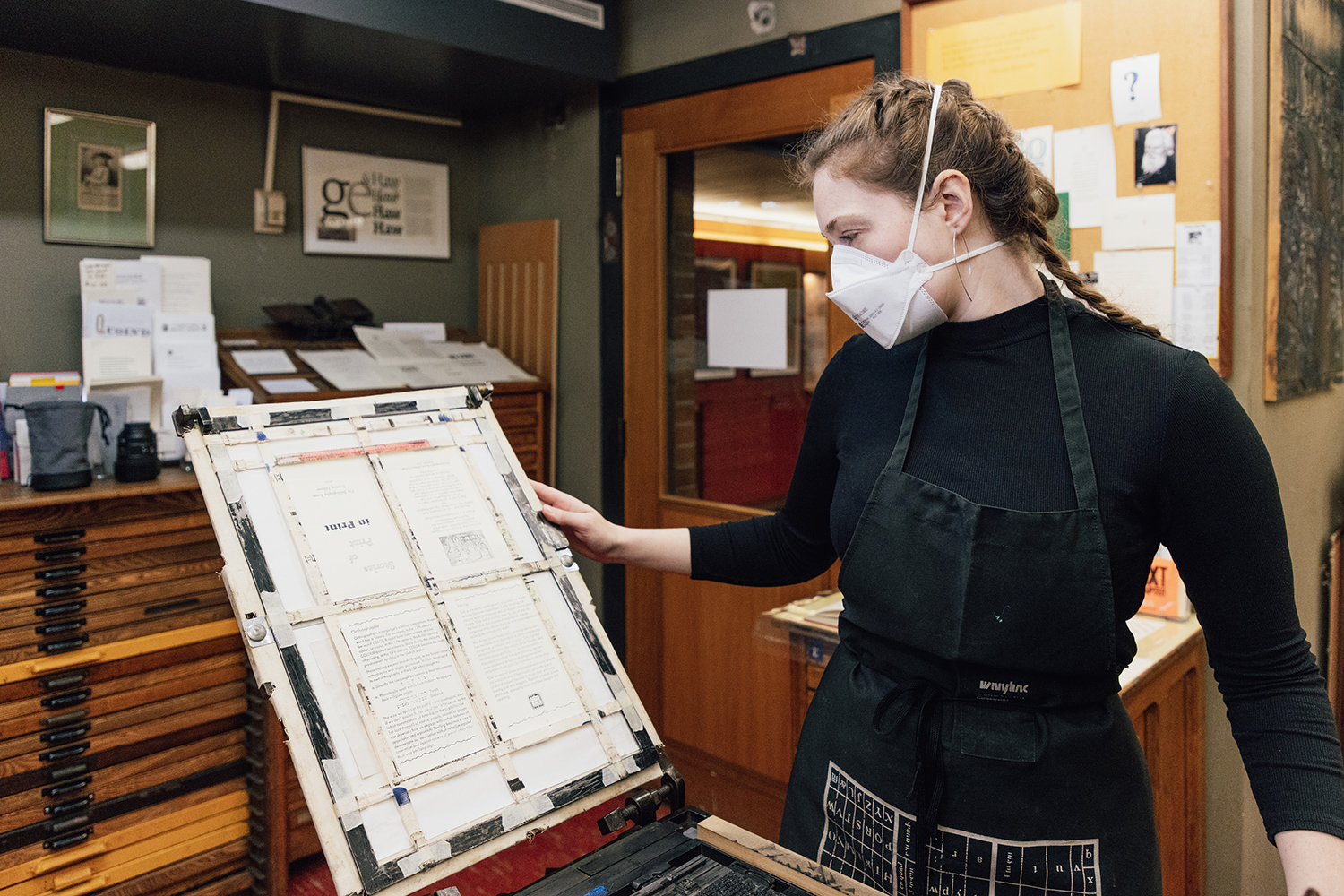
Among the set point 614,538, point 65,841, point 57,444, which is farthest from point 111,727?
point 614,538

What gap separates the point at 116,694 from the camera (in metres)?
2.26

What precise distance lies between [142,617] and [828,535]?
1.81 metres

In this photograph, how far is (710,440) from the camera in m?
2.97

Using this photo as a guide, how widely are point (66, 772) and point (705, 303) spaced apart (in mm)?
2095

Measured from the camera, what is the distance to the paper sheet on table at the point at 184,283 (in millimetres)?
2811

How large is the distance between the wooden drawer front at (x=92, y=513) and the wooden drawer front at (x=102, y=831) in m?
0.70


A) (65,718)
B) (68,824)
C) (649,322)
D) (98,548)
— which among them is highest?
(649,322)

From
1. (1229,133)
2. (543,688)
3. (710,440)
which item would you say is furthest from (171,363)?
(1229,133)

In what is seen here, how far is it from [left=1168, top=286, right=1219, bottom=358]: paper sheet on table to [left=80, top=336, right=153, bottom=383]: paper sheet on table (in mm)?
2639

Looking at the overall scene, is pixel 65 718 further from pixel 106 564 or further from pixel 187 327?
pixel 187 327

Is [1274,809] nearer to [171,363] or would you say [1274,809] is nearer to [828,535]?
[828,535]

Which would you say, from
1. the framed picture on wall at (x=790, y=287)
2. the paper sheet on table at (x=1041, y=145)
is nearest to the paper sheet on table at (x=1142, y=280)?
the paper sheet on table at (x=1041, y=145)

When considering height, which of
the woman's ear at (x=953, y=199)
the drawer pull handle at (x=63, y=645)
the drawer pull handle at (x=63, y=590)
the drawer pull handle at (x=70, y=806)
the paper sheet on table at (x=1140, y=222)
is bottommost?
the drawer pull handle at (x=70, y=806)

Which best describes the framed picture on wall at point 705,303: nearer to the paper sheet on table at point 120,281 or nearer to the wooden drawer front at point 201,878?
the paper sheet on table at point 120,281
